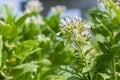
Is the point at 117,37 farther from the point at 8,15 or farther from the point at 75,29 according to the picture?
the point at 8,15

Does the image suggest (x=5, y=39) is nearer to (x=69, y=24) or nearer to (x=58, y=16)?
(x=69, y=24)

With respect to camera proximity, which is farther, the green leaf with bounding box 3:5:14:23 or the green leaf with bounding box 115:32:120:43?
the green leaf with bounding box 3:5:14:23

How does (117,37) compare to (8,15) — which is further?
(8,15)

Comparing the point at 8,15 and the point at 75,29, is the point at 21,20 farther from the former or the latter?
the point at 75,29

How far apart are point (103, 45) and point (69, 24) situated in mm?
114

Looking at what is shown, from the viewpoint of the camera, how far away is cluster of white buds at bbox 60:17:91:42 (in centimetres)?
95

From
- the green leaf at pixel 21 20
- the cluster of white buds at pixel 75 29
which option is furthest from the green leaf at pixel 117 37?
the green leaf at pixel 21 20

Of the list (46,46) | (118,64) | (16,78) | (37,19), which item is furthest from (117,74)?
(37,19)

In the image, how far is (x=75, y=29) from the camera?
953 millimetres

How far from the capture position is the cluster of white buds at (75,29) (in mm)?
954

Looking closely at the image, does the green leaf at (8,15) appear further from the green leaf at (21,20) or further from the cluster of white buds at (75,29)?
the cluster of white buds at (75,29)

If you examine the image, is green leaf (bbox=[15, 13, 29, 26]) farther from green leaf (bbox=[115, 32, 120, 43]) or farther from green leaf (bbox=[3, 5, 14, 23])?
green leaf (bbox=[115, 32, 120, 43])

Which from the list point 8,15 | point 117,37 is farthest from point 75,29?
point 8,15

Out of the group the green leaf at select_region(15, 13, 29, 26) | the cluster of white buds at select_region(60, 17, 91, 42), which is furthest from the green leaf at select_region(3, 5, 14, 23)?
the cluster of white buds at select_region(60, 17, 91, 42)
